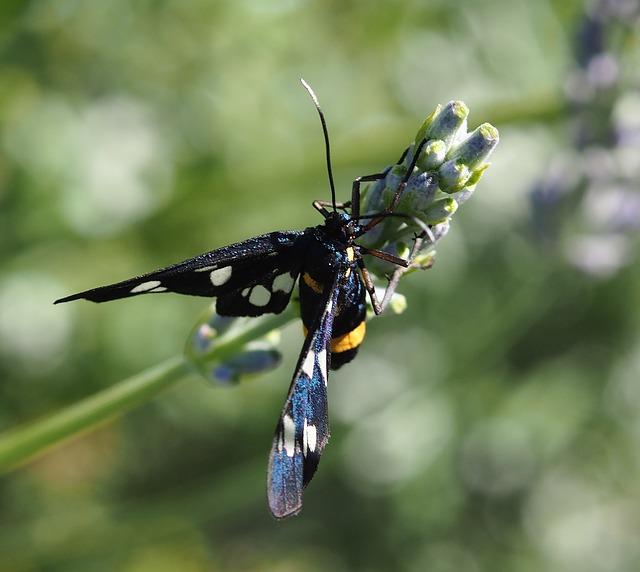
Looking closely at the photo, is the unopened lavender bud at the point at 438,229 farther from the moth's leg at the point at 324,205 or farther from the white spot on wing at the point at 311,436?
the white spot on wing at the point at 311,436

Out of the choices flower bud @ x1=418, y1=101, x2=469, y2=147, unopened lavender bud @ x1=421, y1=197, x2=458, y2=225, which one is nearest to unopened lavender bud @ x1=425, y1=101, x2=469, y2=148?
flower bud @ x1=418, y1=101, x2=469, y2=147

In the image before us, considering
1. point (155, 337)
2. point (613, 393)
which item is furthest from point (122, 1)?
point (613, 393)

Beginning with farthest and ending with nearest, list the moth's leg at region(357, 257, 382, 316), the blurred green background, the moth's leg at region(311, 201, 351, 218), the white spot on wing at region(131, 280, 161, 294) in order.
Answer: the blurred green background → the moth's leg at region(311, 201, 351, 218) → the moth's leg at region(357, 257, 382, 316) → the white spot on wing at region(131, 280, 161, 294)

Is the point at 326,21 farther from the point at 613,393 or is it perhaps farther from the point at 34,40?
the point at 613,393

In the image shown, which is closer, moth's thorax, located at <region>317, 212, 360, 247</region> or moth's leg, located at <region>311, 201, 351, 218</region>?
moth's thorax, located at <region>317, 212, 360, 247</region>

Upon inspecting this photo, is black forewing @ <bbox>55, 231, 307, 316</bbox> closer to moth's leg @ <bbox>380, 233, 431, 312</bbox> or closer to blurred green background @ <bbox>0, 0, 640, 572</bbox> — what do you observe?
moth's leg @ <bbox>380, 233, 431, 312</bbox>

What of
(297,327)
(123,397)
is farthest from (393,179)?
(297,327)

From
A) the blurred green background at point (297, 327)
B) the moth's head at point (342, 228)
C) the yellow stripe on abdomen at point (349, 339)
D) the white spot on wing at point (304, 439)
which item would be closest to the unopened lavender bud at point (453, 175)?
the moth's head at point (342, 228)
